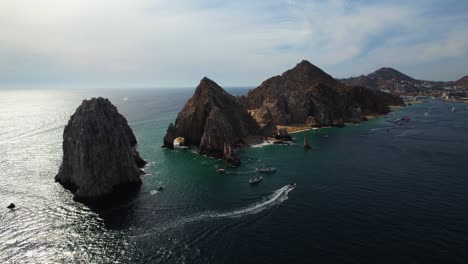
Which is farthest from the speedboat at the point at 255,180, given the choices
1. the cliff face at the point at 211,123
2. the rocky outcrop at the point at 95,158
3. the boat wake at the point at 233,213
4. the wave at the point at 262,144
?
the wave at the point at 262,144

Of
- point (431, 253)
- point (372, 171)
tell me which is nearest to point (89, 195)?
point (431, 253)

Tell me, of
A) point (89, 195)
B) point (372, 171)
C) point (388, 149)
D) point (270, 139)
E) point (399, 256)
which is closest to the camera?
point (399, 256)

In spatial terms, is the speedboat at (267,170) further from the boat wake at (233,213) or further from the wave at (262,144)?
the wave at (262,144)

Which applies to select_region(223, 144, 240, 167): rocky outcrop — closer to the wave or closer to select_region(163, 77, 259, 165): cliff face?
select_region(163, 77, 259, 165): cliff face

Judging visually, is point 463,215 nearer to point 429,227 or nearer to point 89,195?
point 429,227

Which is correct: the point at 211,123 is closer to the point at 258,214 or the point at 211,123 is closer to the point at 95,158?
the point at 95,158

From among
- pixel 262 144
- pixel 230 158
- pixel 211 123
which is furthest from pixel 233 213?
pixel 262 144

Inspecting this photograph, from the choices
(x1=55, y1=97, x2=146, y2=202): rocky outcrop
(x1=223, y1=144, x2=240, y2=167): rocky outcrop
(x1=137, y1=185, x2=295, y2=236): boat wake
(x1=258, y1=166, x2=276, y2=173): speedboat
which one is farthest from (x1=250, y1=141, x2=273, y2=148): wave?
(x1=55, y1=97, x2=146, y2=202): rocky outcrop
